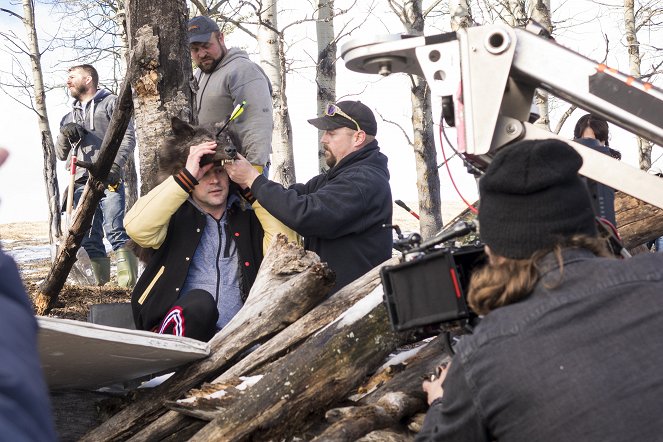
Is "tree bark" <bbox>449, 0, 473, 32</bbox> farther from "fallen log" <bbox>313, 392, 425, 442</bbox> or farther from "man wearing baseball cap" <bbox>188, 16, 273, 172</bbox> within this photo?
"fallen log" <bbox>313, 392, 425, 442</bbox>

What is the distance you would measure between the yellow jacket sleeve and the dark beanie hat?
2.55 metres

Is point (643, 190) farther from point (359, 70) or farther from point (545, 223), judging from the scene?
point (359, 70)

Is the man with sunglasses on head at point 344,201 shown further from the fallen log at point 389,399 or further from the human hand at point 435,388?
the human hand at point 435,388

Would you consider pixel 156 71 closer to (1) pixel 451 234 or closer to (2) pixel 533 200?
(1) pixel 451 234

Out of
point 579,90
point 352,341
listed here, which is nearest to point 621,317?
point 579,90

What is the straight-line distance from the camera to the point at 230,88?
6.22 metres

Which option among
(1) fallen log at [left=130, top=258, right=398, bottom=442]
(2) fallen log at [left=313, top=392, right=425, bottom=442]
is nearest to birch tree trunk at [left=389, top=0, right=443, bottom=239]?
(1) fallen log at [left=130, top=258, right=398, bottom=442]

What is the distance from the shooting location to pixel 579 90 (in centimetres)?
270

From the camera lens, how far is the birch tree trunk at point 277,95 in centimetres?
1274

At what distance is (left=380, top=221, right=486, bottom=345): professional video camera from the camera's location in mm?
2629

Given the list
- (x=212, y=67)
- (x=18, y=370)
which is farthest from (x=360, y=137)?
(x=18, y=370)

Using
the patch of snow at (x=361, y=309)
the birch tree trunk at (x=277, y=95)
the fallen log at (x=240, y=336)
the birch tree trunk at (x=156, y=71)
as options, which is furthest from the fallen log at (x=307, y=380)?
the birch tree trunk at (x=277, y=95)

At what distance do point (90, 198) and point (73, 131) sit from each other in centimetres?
241

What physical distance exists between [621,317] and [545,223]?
298 millimetres
